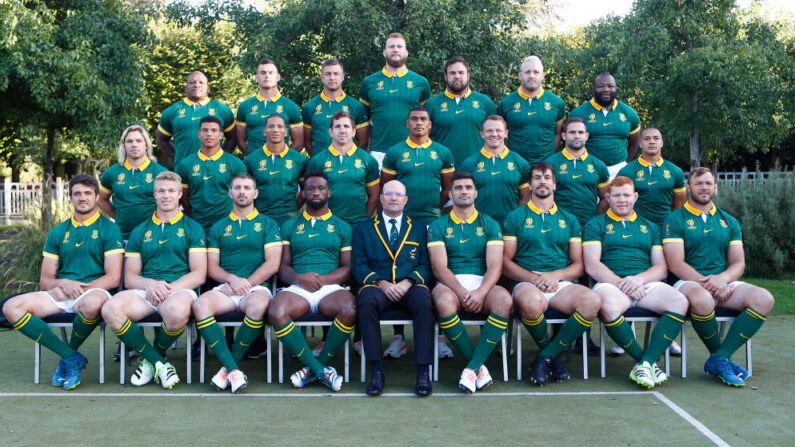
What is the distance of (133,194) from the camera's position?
6375mm

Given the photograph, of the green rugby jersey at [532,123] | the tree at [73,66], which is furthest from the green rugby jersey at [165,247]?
the tree at [73,66]

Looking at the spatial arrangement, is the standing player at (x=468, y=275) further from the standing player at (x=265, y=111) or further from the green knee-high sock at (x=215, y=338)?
the standing player at (x=265, y=111)

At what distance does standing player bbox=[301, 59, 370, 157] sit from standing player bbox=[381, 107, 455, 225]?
82cm

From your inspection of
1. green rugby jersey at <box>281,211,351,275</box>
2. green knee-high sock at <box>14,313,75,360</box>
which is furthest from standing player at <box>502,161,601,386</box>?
green knee-high sock at <box>14,313,75,360</box>

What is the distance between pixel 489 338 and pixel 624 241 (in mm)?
1383

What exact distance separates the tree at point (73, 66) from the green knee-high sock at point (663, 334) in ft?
30.7

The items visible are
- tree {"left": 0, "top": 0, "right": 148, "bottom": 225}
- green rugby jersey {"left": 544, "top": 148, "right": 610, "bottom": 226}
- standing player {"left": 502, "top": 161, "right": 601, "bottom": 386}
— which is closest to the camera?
standing player {"left": 502, "top": 161, "right": 601, "bottom": 386}

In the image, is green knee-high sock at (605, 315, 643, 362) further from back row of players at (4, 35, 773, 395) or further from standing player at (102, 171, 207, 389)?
Result: standing player at (102, 171, 207, 389)

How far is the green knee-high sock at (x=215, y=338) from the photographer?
17.4 feet

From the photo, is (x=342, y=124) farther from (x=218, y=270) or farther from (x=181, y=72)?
(x=181, y=72)

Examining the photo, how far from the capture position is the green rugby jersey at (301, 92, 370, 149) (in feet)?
23.2

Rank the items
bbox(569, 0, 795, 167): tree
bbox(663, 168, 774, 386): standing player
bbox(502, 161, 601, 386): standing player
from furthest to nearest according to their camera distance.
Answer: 1. bbox(569, 0, 795, 167): tree
2. bbox(502, 161, 601, 386): standing player
3. bbox(663, 168, 774, 386): standing player

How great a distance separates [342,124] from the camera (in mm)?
6309

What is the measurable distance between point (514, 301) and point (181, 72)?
21.2 meters
